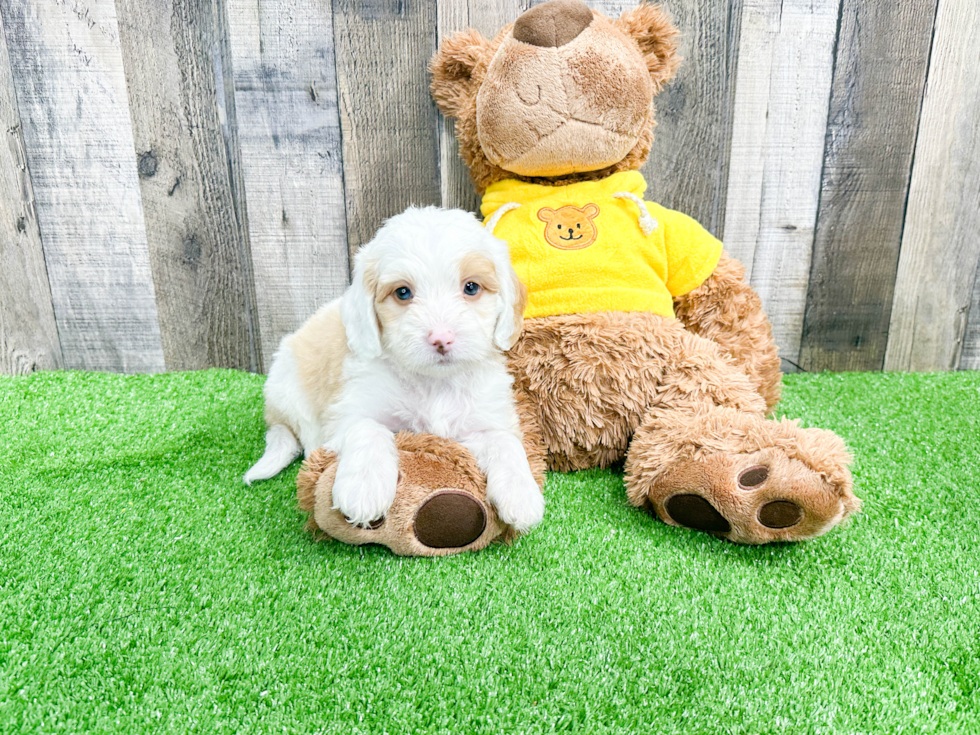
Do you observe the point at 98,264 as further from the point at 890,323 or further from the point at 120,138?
the point at 890,323

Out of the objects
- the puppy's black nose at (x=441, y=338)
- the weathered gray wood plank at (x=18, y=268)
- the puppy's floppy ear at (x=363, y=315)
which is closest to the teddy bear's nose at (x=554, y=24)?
the puppy's floppy ear at (x=363, y=315)

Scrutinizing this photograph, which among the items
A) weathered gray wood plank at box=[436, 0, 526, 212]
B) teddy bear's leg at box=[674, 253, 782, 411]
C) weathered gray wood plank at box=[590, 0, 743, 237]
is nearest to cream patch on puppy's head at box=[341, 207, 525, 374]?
teddy bear's leg at box=[674, 253, 782, 411]

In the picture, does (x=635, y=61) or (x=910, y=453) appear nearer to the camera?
(x=635, y=61)

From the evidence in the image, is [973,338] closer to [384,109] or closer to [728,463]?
[728,463]

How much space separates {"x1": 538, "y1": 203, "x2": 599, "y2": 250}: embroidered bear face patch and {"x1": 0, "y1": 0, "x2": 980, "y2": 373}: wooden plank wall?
1.97 ft

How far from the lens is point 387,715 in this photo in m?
0.99

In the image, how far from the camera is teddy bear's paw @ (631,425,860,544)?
1336 mm

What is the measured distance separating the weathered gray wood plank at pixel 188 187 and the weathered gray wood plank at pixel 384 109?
0.43 metres

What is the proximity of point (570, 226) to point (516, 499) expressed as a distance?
2.66 feet

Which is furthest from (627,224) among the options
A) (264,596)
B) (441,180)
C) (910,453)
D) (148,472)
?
(148,472)

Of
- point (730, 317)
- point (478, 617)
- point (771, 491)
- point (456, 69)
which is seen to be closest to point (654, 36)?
point (456, 69)

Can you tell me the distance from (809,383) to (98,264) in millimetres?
2756

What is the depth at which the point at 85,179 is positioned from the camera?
2262mm

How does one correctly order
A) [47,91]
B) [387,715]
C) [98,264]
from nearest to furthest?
[387,715], [47,91], [98,264]
